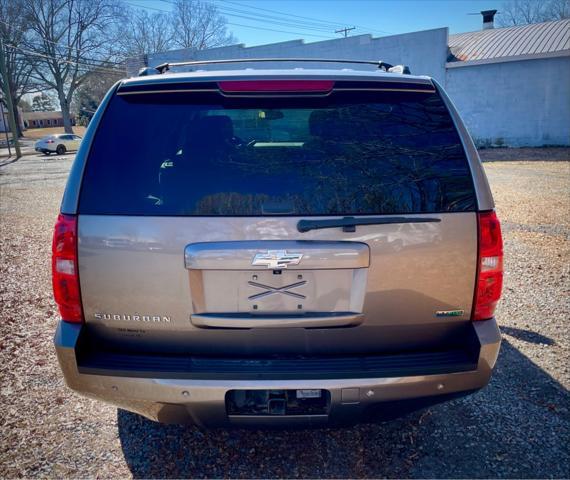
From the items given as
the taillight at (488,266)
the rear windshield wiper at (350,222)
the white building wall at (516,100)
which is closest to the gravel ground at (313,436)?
the taillight at (488,266)

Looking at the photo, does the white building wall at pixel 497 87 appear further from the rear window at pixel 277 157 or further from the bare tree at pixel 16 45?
the bare tree at pixel 16 45

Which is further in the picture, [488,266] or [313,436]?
[313,436]

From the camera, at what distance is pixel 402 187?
194 centimetres

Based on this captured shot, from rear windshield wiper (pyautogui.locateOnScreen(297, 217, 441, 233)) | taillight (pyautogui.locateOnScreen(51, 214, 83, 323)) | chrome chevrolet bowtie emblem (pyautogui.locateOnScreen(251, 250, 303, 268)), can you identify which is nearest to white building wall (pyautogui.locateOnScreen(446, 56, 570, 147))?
rear windshield wiper (pyautogui.locateOnScreen(297, 217, 441, 233))

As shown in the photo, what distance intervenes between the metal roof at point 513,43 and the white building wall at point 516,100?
2.08 ft

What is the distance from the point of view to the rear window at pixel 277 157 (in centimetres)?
190

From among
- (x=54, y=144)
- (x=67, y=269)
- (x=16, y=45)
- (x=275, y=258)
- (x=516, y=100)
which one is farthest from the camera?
(x=16, y=45)

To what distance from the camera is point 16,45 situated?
43219 millimetres

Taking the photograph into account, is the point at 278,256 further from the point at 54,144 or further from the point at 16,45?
the point at 16,45

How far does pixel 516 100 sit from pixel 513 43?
4.23 meters

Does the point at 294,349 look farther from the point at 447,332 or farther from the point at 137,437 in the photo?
the point at 137,437

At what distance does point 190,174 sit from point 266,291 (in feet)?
2.09

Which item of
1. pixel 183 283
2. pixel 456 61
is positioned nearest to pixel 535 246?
pixel 183 283

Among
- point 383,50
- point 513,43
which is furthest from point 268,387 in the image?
point 513,43
